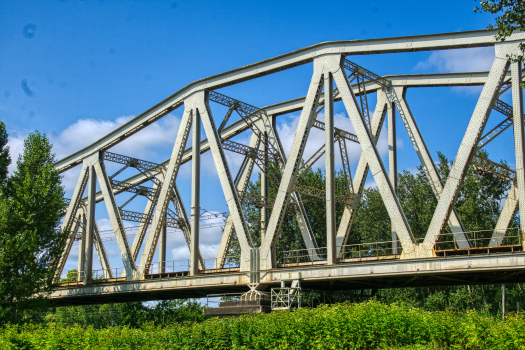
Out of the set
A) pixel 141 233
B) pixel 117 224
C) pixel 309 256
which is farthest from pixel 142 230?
pixel 309 256

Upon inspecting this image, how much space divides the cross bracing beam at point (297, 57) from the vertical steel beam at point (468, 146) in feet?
5.06

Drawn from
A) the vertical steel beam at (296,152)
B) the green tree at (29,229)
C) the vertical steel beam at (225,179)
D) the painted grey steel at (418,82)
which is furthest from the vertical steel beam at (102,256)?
the vertical steel beam at (296,152)

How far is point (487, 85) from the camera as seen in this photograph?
2303 cm

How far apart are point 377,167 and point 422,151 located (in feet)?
22.5

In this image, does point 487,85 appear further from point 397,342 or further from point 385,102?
point 397,342

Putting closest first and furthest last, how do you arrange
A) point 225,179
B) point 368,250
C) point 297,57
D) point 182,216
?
1. point 368,250
2. point 297,57
3. point 225,179
4. point 182,216

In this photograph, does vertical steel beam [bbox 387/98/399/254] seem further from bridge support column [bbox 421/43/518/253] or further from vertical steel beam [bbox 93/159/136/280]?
vertical steel beam [bbox 93/159/136/280]

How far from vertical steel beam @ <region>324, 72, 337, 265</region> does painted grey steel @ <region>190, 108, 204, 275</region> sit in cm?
965

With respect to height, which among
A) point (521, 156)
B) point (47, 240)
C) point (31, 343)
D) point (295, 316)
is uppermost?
point (521, 156)

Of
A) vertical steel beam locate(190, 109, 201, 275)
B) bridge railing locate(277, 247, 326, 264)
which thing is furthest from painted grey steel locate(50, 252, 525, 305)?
bridge railing locate(277, 247, 326, 264)

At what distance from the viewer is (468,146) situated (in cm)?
2284

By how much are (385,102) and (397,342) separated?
64.8ft

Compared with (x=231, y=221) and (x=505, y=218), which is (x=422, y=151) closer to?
(x=505, y=218)

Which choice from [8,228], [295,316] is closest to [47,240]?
[8,228]
